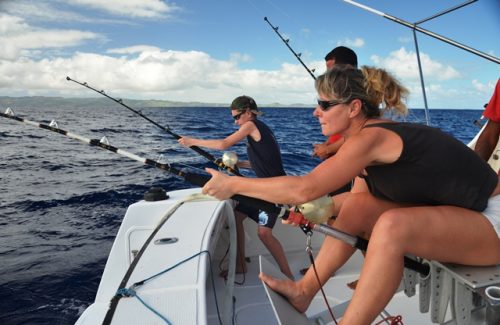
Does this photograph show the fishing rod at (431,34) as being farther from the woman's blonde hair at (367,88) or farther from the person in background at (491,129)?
the woman's blonde hair at (367,88)

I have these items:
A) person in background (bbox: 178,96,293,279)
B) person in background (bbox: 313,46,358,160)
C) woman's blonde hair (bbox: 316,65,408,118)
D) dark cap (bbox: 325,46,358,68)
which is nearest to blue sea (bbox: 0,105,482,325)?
woman's blonde hair (bbox: 316,65,408,118)

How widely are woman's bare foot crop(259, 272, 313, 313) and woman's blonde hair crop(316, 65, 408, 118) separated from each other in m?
1.03

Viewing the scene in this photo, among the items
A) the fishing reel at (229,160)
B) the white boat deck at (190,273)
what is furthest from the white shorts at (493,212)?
the fishing reel at (229,160)

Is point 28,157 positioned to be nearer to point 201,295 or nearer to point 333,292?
point 333,292

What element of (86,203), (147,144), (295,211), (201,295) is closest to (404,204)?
(295,211)

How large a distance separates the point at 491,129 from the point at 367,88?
8.07ft

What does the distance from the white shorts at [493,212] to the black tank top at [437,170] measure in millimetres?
26

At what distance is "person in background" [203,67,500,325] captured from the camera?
172 cm

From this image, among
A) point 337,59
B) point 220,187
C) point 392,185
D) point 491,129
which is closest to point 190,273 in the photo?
point 220,187

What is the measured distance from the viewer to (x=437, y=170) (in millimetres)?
1797

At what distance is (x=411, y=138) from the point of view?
1.77m

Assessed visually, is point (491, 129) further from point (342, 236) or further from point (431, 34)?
point (342, 236)

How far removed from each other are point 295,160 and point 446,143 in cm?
1093

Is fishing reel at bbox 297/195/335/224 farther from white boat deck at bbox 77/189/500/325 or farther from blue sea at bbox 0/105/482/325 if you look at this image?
blue sea at bbox 0/105/482/325
